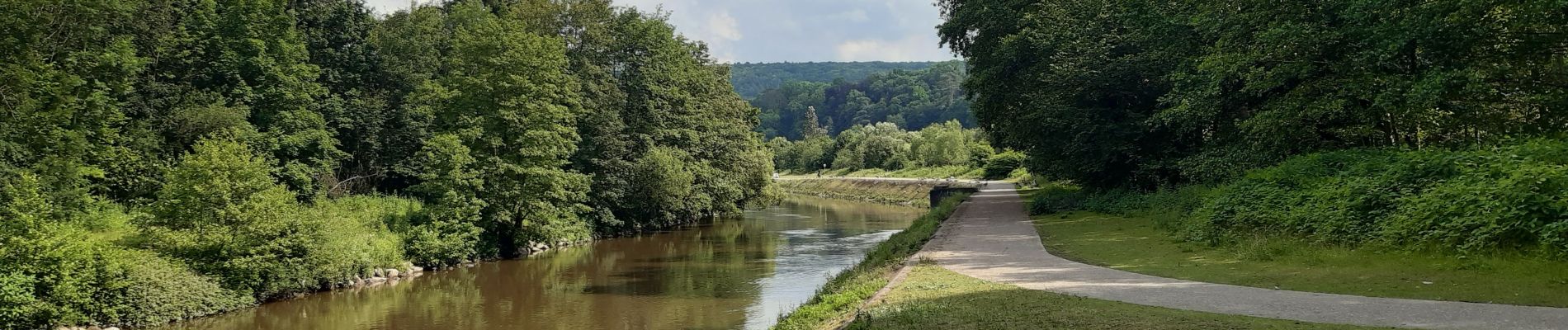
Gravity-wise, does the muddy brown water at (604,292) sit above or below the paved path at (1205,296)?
below

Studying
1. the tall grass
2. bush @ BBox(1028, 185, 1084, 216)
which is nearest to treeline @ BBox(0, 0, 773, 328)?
bush @ BBox(1028, 185, 1084, 216)

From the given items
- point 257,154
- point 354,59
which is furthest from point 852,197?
point 257,154

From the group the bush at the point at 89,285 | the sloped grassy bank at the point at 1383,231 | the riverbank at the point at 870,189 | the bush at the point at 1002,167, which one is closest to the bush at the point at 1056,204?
the sloped grassy bank at the point at 1383,231

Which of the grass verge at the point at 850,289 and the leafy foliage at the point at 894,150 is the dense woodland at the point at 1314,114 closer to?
the grass verge at the point at 850,289

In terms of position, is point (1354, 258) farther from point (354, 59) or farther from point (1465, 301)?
point (354, 59)

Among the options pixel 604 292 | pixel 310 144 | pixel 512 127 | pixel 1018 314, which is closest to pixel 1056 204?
pixel 604 292

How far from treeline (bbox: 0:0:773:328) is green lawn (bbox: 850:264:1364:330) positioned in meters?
15.7

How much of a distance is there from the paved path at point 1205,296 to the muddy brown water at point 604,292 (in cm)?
402

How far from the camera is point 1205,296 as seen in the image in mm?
11062

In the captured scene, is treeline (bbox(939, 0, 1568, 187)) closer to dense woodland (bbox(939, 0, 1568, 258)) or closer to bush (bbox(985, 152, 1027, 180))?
dense woodland (bbox(939, 0, 1568, 258))

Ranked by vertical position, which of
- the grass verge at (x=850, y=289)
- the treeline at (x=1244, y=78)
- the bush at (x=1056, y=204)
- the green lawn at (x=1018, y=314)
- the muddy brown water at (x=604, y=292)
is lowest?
the muddy brown water at (x=604, y=292)

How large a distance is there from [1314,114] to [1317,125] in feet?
7.86

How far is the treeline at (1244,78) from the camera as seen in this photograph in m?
16.5

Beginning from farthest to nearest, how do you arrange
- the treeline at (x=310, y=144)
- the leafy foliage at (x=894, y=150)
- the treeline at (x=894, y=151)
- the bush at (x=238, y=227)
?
1. the leafy foliage at (x=894, y=150)
2. the treeline at (x=894, y=151)
3. the bush at (x=238, y=227)
4. the treeline at (x=310, y=144)
